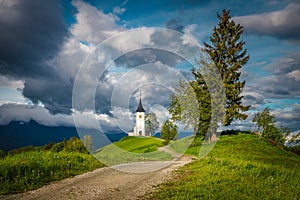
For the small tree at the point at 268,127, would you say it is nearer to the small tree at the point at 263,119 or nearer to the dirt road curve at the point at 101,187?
the small tree at the point at 263,119

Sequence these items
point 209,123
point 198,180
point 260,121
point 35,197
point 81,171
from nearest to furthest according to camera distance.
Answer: point 35,197, point 198,180, point 81,171, point 209,123, point 260,121

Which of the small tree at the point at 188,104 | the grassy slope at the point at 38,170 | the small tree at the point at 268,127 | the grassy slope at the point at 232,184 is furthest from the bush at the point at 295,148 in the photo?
the grassy slope at the point at 38,170

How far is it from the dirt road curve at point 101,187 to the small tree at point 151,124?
84.2m

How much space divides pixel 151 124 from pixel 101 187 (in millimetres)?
88573

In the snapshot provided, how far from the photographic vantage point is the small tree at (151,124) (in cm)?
9752

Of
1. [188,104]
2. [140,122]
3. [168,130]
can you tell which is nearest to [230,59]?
[188,104]

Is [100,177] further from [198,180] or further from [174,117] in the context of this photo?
[174,117]

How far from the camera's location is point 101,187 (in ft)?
32.9

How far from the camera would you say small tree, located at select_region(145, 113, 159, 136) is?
320ft

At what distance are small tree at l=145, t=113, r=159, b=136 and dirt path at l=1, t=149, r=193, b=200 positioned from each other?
84.2m

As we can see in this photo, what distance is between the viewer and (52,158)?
14.5 meters

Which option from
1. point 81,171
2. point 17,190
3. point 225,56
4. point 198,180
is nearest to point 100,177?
point 81,171

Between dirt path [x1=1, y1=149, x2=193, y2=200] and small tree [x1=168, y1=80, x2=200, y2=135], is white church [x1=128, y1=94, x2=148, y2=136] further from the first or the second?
dirt path [x1=1, y1=149, x2=193, y2=200]

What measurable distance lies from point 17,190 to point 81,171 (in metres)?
4.17
